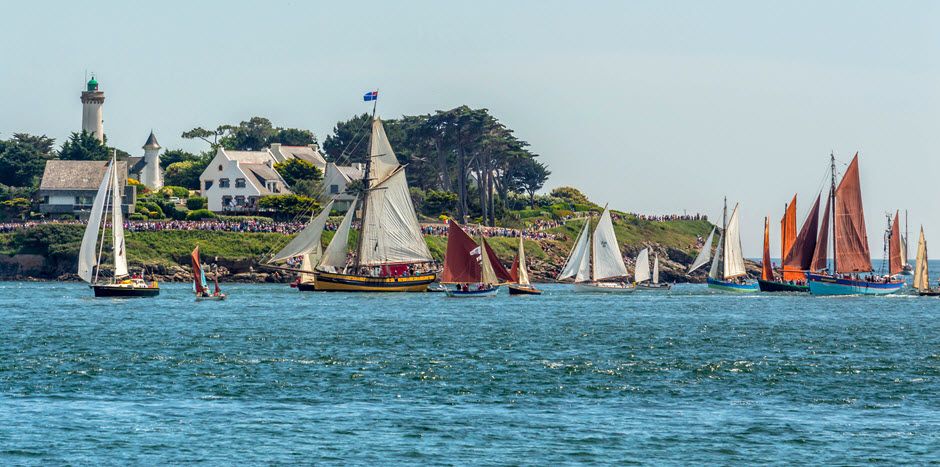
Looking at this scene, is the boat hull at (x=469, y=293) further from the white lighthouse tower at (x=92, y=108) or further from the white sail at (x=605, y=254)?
the white lighthouse tower at (x=92, y=108)

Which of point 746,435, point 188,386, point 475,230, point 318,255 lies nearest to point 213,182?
point 475,230

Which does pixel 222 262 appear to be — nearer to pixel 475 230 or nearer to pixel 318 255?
pixel 318 255

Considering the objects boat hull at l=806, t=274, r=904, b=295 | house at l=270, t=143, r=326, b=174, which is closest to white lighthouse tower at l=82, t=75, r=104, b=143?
house at l=270, t=143, r=326, b=174

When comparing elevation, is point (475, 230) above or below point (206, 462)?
above

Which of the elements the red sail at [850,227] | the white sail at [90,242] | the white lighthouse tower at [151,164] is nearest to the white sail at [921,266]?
the red sail at [850,227]

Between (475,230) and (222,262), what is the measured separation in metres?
32.8

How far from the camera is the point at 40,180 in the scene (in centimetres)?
15762

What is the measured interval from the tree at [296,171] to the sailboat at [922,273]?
73.6 meters

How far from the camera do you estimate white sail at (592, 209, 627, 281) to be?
387ft

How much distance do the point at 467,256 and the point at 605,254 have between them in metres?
15.8

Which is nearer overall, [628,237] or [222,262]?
[222,262]

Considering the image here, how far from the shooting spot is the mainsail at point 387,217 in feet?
359

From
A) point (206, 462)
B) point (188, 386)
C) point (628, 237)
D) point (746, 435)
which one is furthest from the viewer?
point (628, 237)

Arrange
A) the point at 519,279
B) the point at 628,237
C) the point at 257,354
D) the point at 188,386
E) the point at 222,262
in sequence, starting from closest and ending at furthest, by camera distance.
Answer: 1. the point at 188,386
2. the point at 257,354
3. the point at 519,279
4. the point at 222,262
5. the point at 628,237
